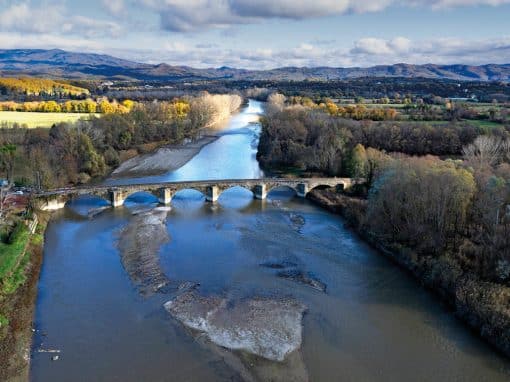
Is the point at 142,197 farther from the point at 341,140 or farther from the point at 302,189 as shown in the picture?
the point at 341,140

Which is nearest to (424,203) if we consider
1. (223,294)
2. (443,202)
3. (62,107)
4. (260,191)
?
(443,202)

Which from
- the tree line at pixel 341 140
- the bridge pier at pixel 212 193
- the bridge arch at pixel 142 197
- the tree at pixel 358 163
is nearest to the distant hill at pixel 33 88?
the tree line at pixel 341 140

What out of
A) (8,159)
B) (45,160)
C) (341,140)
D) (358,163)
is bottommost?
(8,159)

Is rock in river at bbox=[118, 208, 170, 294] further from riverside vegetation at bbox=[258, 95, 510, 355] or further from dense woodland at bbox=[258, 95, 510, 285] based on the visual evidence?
dense woodland at bbox=[258, 95, 510, 285]

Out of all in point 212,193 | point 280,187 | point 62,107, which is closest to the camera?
point 212,193

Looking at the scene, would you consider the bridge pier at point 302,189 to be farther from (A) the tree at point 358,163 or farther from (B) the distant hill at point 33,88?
(B) the distant hill at point 33,88

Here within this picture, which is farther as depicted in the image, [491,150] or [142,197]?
[142,197]

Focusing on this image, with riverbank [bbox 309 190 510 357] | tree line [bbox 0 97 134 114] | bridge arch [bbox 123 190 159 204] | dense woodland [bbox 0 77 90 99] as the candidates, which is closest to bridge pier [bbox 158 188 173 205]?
bridge arch [bbox 123 190 159 204]
